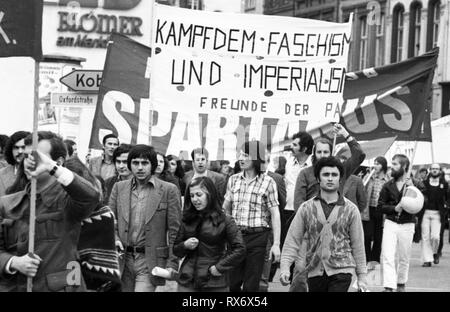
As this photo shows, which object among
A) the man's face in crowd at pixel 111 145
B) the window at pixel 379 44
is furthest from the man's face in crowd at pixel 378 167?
the window at pixel 379 44

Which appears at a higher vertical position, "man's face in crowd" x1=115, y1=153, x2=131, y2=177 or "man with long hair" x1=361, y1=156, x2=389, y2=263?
"man's face in crowd" x1=115, y1=153, x2=131, y2=177

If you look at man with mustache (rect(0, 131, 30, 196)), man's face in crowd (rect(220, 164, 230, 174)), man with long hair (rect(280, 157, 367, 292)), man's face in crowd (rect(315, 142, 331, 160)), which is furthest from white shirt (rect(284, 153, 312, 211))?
man's face in crowd (rect(220, 164, 230, 174))

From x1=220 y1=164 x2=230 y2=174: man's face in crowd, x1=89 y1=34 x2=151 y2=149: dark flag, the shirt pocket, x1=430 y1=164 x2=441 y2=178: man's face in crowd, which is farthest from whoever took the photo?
x1=430 y1=164 x2=441 y2=178: man's face in crowd

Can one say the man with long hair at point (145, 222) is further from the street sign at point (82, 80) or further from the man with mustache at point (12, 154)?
the street sign at point (82, 80)

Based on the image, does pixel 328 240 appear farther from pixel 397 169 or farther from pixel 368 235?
pixel 368 235

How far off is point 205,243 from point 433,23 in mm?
47562

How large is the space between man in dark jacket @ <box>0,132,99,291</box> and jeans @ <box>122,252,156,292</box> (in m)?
3.00

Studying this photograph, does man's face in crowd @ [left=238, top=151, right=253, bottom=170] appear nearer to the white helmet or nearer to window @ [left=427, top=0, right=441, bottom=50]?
the white helmet

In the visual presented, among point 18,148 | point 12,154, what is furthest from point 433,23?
point 12,154

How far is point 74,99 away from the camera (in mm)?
20953

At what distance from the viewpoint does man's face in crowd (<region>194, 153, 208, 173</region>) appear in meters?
14.8

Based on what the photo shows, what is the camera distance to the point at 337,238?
10000 millimetres

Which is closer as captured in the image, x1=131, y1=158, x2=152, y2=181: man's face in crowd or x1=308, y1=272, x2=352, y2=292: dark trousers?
x1=308, y1=272, x2=352, y2=292: dark trousers
